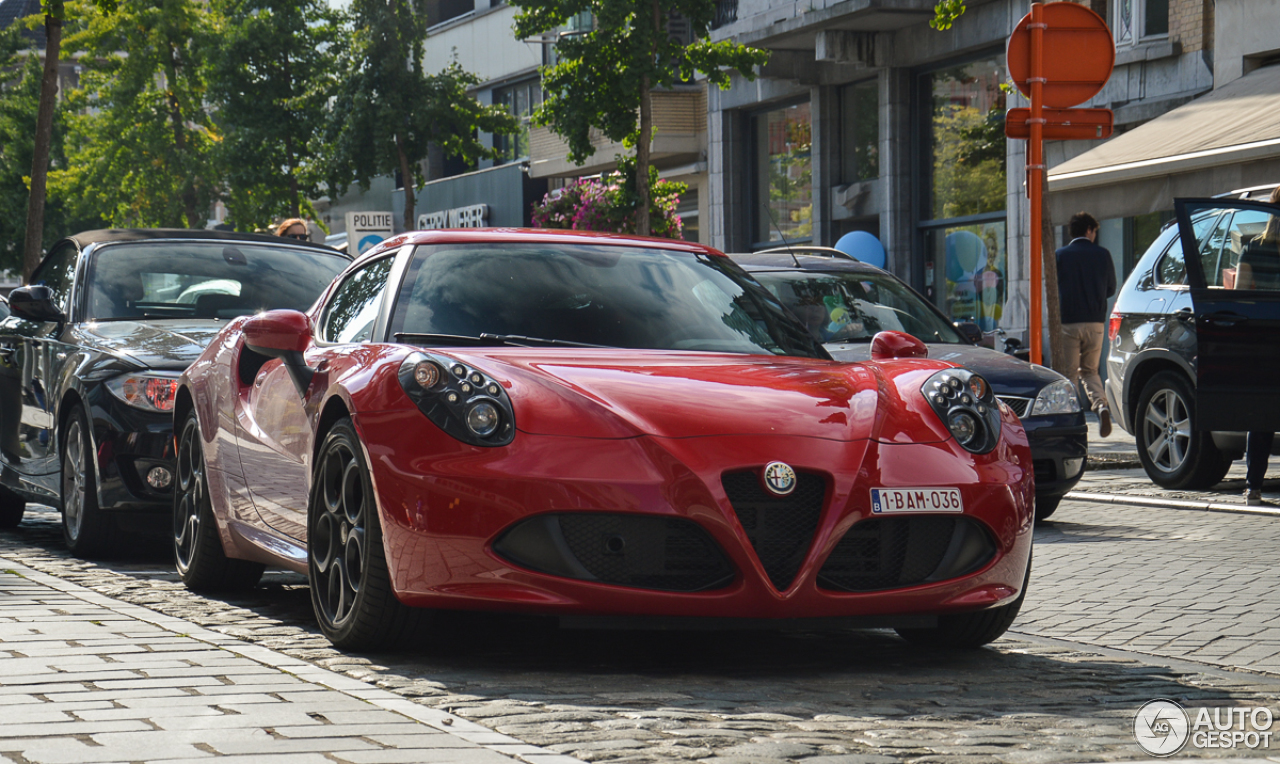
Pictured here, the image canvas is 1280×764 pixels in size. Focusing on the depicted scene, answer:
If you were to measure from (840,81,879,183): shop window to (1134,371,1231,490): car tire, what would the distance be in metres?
15.9

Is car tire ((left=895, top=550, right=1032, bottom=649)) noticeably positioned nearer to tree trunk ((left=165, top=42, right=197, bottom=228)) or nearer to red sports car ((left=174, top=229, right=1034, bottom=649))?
red sports car ((left=174, top=229, right=1034, bottom=649))

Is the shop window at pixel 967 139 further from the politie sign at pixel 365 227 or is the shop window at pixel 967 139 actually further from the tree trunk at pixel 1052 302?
the tree trunk at pixel 1052 302

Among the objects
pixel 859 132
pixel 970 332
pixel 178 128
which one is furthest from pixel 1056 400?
pixel 178 128

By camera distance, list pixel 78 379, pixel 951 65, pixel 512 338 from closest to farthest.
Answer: pixel 512 338 < pixel 78 379 < pixel 951 65

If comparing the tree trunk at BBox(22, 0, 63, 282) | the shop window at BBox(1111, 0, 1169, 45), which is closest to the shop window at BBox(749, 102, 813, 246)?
the shop window at BBox(1111, 0, 1169, 45)

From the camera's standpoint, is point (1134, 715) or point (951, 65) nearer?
point (1134, 715)

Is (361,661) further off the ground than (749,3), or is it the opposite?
(749,3)

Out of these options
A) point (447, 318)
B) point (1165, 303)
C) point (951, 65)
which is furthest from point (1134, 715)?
point (951, 65)

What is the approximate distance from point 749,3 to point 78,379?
22.3m

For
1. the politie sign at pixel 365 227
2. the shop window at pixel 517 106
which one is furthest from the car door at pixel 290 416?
the shop window at pixel 517 106

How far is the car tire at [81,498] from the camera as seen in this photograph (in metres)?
8.16

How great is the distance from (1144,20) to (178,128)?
23.0 m

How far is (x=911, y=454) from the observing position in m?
5.09

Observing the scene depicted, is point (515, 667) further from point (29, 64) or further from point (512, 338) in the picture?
point (29, 64)
